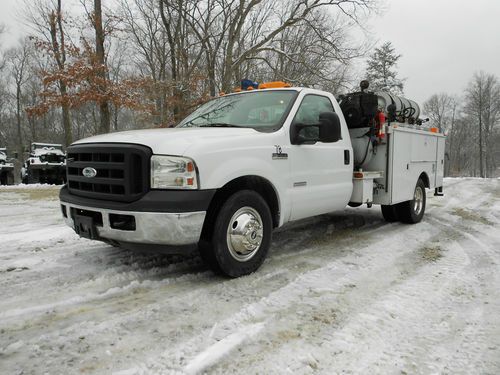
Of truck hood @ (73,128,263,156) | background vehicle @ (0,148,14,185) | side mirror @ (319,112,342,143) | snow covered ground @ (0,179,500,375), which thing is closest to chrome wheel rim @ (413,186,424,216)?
snow covered ground @ (0,179,500,375)

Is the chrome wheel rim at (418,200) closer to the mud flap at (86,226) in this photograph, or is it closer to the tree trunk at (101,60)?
Result: the mud flap at (86,226)

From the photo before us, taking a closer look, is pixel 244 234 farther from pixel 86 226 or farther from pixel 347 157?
pixel 347 157

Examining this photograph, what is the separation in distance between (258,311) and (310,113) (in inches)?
98.5

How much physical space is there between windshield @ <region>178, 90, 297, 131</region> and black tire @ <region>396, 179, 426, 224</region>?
325 cm

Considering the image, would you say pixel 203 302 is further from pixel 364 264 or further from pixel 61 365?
pixel 364 264

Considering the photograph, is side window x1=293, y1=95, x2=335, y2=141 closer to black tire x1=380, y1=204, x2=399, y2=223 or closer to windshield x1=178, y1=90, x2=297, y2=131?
windshield x1=178, y1=90, x2=297, y2=131

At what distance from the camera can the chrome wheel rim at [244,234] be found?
3.40 metres

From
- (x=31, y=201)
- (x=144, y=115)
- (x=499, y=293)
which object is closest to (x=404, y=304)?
(x=499, y=293)

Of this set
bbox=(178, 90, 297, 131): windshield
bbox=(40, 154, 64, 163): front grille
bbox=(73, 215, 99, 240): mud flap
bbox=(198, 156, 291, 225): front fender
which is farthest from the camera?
bbox=(40, 154, 64, 163): front grille

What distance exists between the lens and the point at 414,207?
6.45 meters

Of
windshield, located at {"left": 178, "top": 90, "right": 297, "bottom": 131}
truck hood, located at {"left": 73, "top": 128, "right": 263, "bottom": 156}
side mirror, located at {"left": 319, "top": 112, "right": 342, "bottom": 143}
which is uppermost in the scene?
windshield, located at {"left": 178, "top": 90, "right": 297, "bottom": 131}

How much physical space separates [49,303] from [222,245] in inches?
56.3

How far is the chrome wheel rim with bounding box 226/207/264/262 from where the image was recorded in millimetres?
3400

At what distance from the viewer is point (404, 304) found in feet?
9.84
